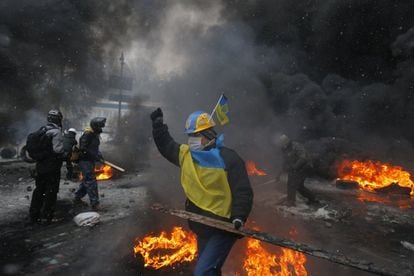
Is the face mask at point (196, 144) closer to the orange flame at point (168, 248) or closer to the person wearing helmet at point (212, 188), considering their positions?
the person wearing helmet at point (212, 188)

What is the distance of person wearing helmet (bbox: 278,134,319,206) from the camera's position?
756cm

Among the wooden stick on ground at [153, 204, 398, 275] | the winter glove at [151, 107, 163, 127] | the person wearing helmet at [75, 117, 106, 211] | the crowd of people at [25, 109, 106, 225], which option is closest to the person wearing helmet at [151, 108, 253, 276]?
the wooden stick on ground at [153, 204, 398, 275]

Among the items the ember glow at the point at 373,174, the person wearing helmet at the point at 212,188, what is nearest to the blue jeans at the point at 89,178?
the person wearing helmet at the point at 212,188

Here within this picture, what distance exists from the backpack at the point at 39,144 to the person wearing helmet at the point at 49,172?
3cm

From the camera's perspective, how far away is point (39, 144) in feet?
17.1

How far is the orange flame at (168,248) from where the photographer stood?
4.32 meters

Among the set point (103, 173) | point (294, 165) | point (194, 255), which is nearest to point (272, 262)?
point (194, 255)

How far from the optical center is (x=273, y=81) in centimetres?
1672

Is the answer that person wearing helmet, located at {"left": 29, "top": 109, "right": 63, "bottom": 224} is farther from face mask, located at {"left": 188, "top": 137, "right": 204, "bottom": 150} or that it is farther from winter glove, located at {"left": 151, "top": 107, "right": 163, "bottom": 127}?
face mask, located at {"left": 188, "top": 137, "right": 204, "bottom": 150}

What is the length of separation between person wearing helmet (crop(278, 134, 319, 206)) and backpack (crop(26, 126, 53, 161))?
522 centimetres

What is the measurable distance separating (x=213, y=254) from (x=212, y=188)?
24.0 inches

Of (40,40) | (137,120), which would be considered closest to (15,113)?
(40,40)

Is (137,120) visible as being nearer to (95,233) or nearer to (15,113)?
(15,113)

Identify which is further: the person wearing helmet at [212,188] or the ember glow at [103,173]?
the ember glow at [103,173]
